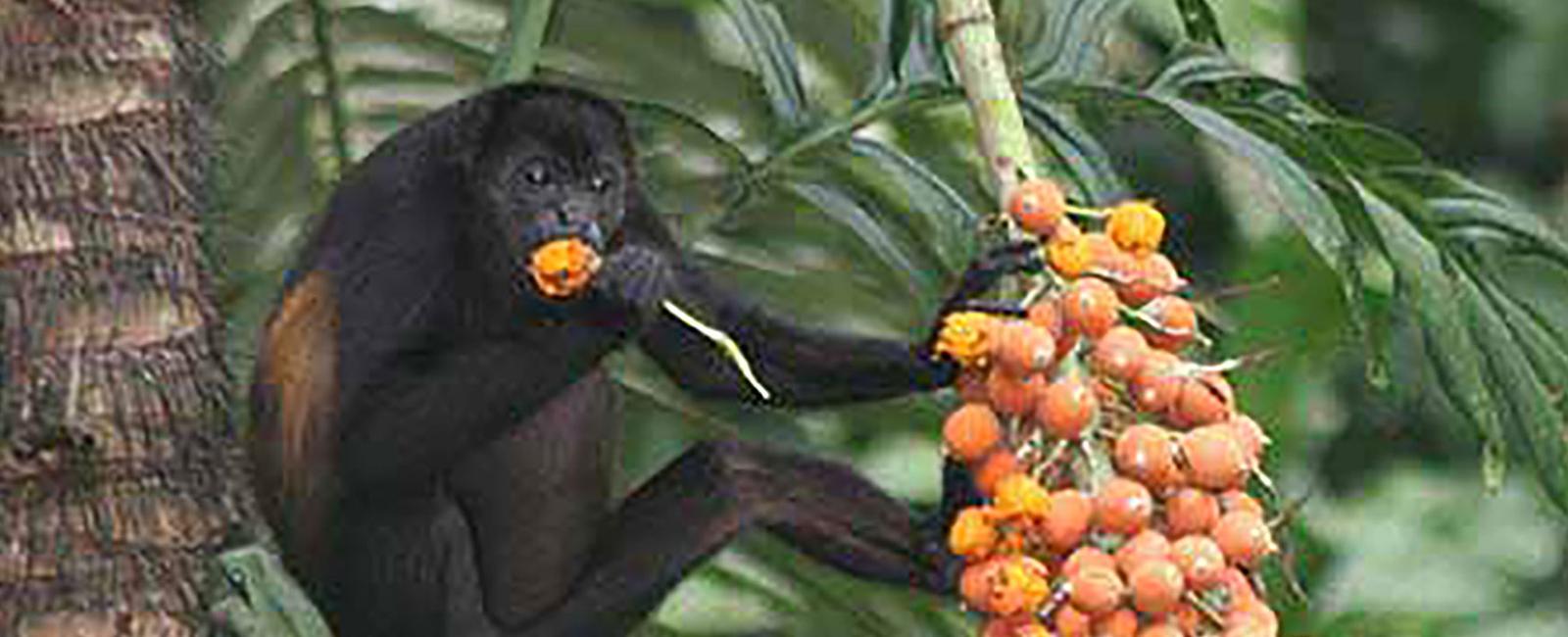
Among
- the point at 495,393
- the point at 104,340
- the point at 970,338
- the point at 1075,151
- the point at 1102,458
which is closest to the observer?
the point at 1102,458

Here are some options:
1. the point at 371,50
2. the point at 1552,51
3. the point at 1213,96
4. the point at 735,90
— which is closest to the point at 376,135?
the point at 371,50

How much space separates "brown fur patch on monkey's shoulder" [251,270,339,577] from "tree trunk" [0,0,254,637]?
0.31m

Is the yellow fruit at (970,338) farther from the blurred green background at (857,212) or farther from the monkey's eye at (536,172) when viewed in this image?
the monkey's eye at (536,172)

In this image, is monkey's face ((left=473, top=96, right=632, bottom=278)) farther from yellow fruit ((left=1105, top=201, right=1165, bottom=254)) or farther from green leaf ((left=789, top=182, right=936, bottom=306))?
yellow fruit ((left=1105, top=201, right=1165, bottom=254))

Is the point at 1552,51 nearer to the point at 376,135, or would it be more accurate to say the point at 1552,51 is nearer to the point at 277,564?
the point at 376,135

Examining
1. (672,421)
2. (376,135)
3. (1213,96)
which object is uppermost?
(1213,96)

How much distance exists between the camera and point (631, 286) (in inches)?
111

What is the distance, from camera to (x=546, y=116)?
10.2 feet

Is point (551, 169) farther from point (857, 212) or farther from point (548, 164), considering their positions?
point (857, 212)

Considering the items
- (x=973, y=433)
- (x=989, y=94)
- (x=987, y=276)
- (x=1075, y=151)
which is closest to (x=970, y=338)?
(x=973, y=433)

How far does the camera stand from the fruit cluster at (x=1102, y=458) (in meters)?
2.10

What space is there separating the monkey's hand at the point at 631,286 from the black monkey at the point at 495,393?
0.07 metres

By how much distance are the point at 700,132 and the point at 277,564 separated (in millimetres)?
700

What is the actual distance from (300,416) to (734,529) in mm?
403
